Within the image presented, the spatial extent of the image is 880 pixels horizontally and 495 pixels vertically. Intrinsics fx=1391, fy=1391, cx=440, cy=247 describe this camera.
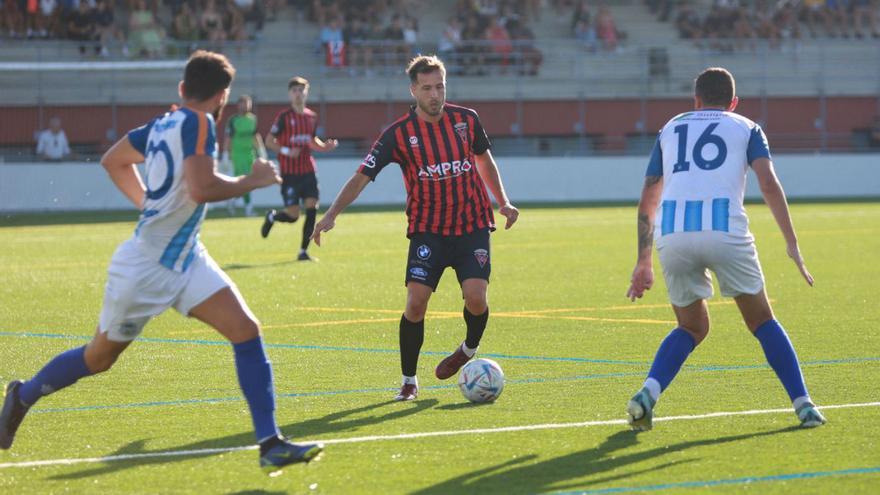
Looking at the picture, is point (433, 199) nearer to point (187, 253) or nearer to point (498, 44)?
point (187, 253)

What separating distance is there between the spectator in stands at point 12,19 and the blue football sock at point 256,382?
101 ft

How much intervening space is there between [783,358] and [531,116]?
31065 millimetres

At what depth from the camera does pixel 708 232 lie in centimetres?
698

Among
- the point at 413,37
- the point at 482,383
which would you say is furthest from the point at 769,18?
the point at 482,383

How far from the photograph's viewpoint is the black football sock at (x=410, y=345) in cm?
838

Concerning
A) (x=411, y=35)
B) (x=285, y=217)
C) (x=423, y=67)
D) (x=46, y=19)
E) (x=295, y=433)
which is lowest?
(x=285, y=217)

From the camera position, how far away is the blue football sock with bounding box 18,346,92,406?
6617 millimetres

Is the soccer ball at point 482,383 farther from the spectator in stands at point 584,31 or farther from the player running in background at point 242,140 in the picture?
Result: the spectator in stands at point 584,31

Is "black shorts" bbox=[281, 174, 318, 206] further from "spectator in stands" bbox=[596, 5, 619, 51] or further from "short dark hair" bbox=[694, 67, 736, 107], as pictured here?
"spectator in stands" bbox=[596, 5, 619, 51]

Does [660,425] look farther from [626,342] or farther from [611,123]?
[611,123]

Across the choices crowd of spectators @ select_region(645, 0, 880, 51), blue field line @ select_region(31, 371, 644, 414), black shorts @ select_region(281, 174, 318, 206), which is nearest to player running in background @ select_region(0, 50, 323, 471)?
blue field line @ select_region(31, 371, 644, 414)

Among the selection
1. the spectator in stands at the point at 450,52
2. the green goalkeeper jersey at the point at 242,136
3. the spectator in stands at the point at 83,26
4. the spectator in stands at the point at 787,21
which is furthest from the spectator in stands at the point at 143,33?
the spectator in stands at the point at 787,21

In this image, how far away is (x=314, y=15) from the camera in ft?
127

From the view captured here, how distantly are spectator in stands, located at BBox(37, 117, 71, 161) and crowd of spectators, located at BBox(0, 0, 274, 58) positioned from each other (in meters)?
2.70
